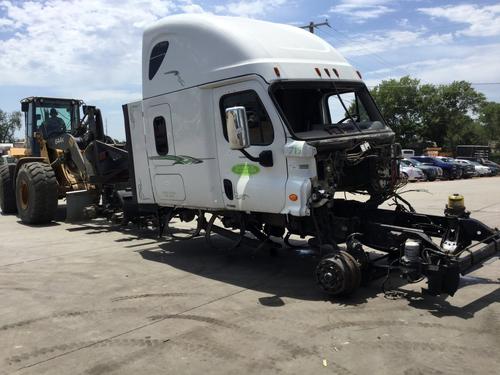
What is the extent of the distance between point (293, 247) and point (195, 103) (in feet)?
9.66

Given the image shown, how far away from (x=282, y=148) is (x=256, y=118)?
60 cm

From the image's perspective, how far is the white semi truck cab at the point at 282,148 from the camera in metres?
5.88

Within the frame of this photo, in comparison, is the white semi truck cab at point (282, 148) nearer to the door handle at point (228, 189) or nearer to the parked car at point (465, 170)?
the door handle at point (228, 189)

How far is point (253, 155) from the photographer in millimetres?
6480

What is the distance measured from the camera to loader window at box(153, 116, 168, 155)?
26.1 feet

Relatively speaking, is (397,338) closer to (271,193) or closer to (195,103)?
(271,193)

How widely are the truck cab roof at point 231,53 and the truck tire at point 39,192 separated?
5092 millimetres

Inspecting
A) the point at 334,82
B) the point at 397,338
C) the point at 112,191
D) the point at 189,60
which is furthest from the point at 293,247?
the point at 112,191

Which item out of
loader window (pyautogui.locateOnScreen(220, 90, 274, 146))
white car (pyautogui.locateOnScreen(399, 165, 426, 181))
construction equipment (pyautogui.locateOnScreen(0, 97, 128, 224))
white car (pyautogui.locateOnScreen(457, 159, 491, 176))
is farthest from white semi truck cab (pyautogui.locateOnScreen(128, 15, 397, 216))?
white car (pyautogui.locateOnScreen(457, 159, 491, 176))

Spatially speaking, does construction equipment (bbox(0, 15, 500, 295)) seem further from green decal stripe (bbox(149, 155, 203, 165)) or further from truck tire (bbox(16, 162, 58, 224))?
truck tire (bbox(16, 162, 58, 224))

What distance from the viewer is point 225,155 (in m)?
6.95

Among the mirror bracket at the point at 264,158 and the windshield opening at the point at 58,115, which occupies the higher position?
the windshield opening at the point at 58,115

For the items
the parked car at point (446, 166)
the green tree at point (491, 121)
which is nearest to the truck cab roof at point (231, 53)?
the parked car at point (446, 166)

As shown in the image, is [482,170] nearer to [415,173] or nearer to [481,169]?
[481,169]
